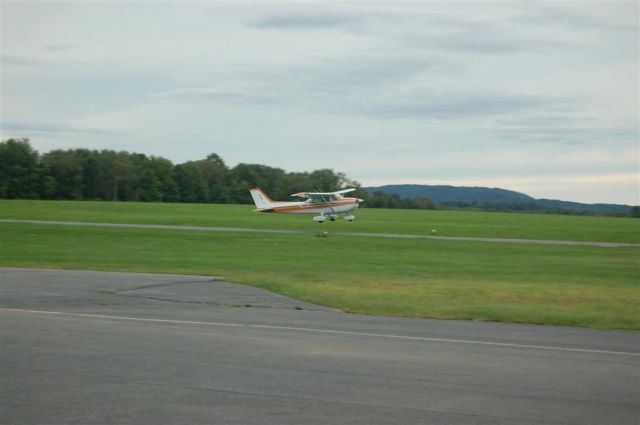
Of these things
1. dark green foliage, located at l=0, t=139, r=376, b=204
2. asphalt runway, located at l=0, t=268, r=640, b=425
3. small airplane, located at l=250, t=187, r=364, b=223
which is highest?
dark green foliage, located at l=0, t=139, r=376, b=204

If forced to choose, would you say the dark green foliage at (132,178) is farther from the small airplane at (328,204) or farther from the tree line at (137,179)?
the small airplane at (328,204)

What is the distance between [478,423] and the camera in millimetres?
7500

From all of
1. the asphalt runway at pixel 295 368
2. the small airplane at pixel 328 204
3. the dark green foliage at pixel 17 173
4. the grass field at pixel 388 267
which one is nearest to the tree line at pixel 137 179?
the dark green foliage at pixel 17 173

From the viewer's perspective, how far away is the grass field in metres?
17.4

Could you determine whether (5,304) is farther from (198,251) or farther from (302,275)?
(198,251)

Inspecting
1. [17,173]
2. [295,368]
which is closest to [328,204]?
[295,368]

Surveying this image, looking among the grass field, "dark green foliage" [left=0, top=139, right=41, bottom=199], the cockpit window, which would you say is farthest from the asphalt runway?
"dark green foliage" [left=0, top=139, right=41, bottom=199]

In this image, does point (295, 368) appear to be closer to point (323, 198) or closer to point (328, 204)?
point (323, 198)

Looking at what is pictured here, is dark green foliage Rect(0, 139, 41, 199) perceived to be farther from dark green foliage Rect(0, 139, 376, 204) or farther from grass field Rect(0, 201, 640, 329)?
grass field Rect(0, 201, 640, 329)

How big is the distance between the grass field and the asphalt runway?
8.37 ft

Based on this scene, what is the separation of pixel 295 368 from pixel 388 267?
799 inches

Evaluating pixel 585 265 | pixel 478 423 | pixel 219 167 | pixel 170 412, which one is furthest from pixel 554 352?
pixel 219 167

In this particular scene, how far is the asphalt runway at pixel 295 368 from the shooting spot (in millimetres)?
7824

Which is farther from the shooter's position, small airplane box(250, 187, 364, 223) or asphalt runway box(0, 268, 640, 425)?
small airplane box(250, 187, 364, 223)
